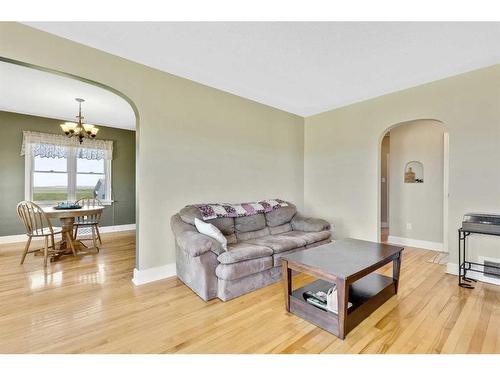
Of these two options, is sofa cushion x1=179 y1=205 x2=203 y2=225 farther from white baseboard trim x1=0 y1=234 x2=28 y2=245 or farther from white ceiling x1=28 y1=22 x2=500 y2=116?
white baseboard trim x1=0 y1=234 x2=28 y2=245

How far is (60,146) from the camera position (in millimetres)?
5074

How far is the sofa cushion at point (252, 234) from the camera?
3.23 meters

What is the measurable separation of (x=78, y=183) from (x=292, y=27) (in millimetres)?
5585

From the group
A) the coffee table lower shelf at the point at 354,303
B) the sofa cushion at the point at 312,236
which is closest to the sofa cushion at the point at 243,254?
the coffee table lower shelf at the point at 354,303

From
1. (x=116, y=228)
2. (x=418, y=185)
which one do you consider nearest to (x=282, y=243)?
(x=418, y=185)

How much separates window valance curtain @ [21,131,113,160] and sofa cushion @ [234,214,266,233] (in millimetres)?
4252

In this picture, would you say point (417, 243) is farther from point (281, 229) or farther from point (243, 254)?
point (243, 254)

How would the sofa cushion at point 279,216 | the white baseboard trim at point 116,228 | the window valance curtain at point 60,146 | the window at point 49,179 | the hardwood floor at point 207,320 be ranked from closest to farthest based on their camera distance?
the hardwood floor at point 207,320, the sofa cushion at point 279,216, the window valance curtain at point 60,146, the window at point 49,179, the white baseboard trim at point 116,228

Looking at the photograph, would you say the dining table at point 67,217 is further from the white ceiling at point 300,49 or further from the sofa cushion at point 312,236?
the sofa cushion at point 312,236

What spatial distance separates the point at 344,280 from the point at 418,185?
11.9 feet

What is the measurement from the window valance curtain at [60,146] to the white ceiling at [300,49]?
11.9 ft
